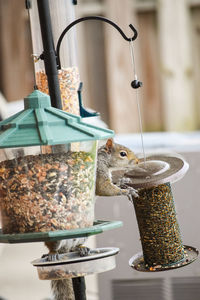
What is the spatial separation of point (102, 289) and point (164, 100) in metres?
2.23

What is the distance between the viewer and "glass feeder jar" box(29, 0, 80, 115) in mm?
2096

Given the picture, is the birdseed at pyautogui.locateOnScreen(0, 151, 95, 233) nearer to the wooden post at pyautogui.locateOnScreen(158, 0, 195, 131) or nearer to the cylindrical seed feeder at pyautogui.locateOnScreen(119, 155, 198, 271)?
the cylindrical seed feeder at pyautogui.locateOnScreen(119, 155, 198, 271)

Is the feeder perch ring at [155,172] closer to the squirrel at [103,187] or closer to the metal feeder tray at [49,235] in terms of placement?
the squirrel at [103,187]

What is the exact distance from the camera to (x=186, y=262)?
6.58ft

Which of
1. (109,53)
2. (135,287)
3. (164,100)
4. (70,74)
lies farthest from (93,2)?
(70,74)

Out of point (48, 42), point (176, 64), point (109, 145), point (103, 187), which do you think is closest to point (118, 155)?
point (109, 145)

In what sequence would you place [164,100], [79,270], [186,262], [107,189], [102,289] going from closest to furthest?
1. [79,270]
2. [107,189]
3. [186,262]
4. [102,289]
5. [164,100]

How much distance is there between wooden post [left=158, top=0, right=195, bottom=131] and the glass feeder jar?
3.48 metres

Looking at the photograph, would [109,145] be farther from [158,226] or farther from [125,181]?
[158,226]

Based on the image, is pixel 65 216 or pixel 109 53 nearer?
pixel 65 216

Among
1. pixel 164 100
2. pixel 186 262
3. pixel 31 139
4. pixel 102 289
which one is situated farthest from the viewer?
pixel 164 100

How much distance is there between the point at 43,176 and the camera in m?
1.61

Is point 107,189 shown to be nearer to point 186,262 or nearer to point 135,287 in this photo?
point 186,262

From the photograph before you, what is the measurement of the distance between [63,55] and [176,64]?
3578 millimetres
